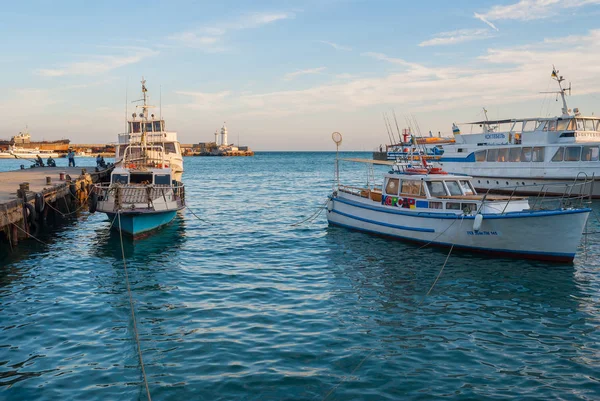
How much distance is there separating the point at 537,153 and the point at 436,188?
2115cm

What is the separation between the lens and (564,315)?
505 inches

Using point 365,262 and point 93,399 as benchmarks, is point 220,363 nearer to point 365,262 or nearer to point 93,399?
point 93,399

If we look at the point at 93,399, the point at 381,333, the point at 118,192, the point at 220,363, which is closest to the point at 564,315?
the point at 381,333

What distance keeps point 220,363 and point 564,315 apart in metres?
9.07

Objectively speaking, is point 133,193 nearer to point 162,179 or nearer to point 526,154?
point 162,179

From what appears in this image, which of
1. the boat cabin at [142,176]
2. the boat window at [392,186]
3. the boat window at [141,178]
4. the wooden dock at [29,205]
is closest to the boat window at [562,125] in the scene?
the boat window at [392,186]

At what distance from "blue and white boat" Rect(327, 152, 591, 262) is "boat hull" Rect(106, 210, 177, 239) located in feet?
31.4

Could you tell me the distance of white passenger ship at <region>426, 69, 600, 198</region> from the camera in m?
35.3

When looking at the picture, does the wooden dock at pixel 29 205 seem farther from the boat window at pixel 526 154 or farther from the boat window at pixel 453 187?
the boat window at pixel 526 154

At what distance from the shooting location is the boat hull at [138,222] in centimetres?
2155

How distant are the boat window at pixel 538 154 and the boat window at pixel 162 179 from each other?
90.8 feet

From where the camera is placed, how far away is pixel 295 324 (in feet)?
39.7

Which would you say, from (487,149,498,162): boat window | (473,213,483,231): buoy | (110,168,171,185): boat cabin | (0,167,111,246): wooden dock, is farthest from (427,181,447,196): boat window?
(487,149,498,162): boat window

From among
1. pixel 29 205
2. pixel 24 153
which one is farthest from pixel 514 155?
pixel 24 153
